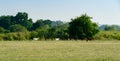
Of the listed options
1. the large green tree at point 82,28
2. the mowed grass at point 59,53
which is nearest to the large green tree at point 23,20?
the large green tree at point 82,28

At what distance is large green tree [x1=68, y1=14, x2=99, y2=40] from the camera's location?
56312 mm

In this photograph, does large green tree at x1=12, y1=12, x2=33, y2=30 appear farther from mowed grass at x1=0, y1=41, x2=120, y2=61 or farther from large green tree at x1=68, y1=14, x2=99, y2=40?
mowed grass at x1=0, y1=41, x2=120, y2=61

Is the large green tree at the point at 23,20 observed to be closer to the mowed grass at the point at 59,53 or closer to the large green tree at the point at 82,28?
the large green tree at the point at 82,28

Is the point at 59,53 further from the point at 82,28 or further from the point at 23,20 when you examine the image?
the point at 23,20

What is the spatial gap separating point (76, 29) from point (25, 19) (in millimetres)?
50813

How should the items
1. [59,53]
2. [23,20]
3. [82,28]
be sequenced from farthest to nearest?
1. [23,20]
2. [82,28]
3. [59,53]

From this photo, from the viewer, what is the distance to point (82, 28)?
188 ft

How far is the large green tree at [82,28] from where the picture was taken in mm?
56312

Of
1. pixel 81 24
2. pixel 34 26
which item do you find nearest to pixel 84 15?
pixel 81 24

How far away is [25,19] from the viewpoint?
106312 mm

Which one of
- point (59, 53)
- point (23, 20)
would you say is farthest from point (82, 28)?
point (23, 20)

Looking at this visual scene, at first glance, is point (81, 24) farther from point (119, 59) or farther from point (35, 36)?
point (119, 59)

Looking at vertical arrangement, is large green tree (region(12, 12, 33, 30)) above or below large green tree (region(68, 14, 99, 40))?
above

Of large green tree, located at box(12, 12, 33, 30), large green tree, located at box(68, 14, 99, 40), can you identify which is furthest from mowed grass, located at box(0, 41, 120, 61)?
large green tree, located at box(12, 12, 33, 30)
